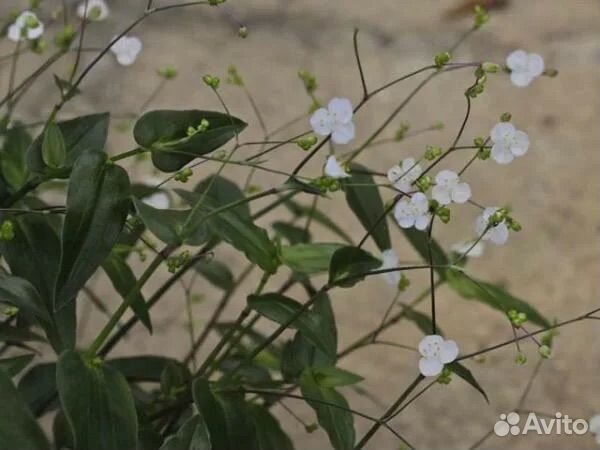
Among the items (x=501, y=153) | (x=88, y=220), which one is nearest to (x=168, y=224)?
(x=88, y=220)

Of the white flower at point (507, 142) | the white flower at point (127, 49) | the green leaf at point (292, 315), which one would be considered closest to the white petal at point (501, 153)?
the white flower at point (507, 142)

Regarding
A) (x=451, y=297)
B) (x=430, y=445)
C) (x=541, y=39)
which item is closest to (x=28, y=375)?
(x=430, y=445)

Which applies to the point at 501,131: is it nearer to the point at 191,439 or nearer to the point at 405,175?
the point at 405,175

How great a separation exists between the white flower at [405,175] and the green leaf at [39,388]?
0.21 m

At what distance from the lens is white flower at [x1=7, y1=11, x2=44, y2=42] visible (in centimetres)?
57

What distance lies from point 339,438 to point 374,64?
82 cm

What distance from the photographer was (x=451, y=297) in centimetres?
103

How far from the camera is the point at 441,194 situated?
1.50 feet

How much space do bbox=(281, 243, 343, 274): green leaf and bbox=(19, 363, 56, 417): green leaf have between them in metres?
0.13

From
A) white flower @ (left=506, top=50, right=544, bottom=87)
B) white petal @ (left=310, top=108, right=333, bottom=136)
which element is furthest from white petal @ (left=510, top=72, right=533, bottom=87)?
white petal @ (left=310, top=108, right=333, bottom=136)

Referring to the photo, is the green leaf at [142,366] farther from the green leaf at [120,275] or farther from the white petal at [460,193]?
the white petal at [460,193]

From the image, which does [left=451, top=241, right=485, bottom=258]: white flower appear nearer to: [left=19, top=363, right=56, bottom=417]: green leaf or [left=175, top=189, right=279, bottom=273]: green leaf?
[left=175, top=189, right=279, bottom=273]: green leaf

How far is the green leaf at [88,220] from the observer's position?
449 mm

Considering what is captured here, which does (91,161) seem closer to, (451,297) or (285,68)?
(451,297)
